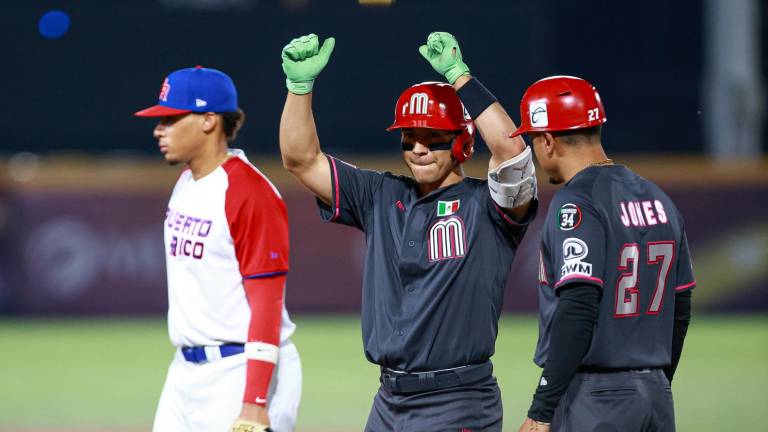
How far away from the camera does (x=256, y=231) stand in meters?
4.70

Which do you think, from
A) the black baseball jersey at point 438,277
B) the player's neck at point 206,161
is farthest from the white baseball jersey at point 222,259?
the black baseball jersey at point 438,277

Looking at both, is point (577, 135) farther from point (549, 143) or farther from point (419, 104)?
point (419, 104)

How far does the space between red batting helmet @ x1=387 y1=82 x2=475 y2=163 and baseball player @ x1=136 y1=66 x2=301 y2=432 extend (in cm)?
69

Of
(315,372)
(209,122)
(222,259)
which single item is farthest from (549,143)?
(315,372)

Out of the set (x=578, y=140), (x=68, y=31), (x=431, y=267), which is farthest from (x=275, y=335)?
(x=68, y=31)

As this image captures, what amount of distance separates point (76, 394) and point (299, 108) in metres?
6.16

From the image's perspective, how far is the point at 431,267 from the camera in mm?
4590

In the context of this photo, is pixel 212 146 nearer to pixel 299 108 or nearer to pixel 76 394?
pixel 299 108

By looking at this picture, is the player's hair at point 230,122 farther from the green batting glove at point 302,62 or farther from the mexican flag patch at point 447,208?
the mexican flag patch at point 447,208

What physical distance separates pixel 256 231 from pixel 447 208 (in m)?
0.80

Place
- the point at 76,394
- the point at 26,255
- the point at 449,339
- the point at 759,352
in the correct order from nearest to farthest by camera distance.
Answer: the point at 449,339 → the point at 76,394 → the point at 759,352 → the point at 26,255

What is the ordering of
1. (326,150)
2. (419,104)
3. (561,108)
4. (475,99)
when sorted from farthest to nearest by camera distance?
1. (326,150)
2. (419,104)
3. (475,99)
4. (561,108)

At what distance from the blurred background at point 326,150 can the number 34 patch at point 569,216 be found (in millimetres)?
5112

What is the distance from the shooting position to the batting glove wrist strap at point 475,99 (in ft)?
15.1
